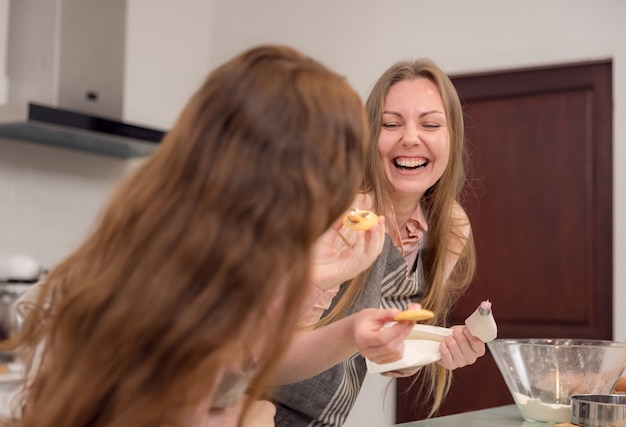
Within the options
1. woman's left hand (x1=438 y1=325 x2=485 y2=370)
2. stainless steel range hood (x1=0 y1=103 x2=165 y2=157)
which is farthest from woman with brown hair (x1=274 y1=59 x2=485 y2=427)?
stainless steel range hood (x1=0 y1=103 x2=165 y2=157)

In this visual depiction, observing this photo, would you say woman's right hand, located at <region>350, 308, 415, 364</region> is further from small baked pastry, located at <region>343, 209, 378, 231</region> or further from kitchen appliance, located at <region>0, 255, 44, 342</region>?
kitchen appliance, located at <region>0, 255, 44, 342</region>

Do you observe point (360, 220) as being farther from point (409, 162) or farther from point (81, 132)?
point (81, 132)

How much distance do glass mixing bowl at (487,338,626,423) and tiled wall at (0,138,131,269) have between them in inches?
84.3

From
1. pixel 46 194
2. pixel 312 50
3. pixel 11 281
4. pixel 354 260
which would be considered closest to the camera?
pixel 354 260

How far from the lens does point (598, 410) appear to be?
1239 mm

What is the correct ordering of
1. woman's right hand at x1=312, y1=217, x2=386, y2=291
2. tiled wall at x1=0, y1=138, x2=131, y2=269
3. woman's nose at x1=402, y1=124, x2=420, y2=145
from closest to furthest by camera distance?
woman's right hand at x1=312, y1=217, x2=386, y2=291
woman's nose at x1=402, y1=124, x2=420, y2=145
tiled wall at x1=0, y1=138, x2=131, y2=269

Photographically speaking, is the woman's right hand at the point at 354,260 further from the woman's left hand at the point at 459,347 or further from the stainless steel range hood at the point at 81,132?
the stainless steel range hood at the point at 81,132

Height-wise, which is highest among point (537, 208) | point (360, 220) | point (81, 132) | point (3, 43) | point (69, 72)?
point (3, 43)

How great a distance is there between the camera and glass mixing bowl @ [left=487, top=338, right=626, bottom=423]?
143 centimetres

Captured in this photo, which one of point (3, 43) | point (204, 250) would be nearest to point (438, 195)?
point (204, 250)

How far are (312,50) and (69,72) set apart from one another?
3.71 feet

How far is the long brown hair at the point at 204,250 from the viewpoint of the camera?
70 centimetres

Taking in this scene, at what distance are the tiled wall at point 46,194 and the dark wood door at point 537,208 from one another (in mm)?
1519

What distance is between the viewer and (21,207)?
10.9 ft
